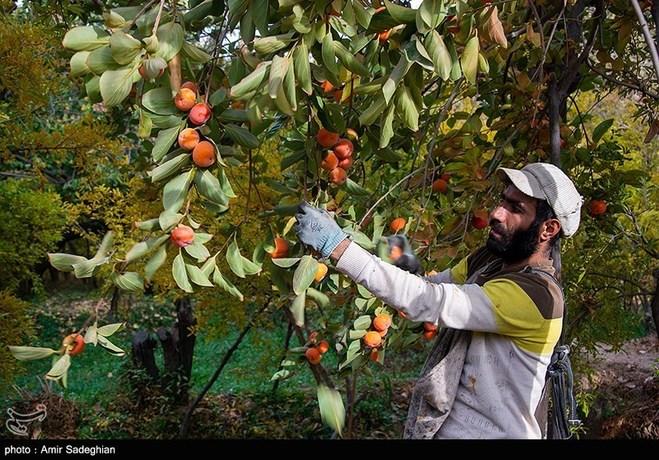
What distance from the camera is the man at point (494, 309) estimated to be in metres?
1.40

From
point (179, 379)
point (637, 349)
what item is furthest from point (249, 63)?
point (637, 349)

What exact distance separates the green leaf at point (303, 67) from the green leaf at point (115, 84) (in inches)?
10.6

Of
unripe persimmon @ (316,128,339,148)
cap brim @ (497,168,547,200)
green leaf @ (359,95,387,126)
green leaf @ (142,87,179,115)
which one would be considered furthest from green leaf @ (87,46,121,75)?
cap brim @ (497,168,547,200)

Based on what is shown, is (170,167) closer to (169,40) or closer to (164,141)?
(164,141)

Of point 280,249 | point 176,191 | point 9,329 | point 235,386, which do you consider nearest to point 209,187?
point 176,191

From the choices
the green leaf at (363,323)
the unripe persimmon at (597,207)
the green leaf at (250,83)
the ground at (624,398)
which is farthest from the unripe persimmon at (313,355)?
the ground at (624,398)

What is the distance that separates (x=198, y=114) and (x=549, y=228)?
841 millimetres

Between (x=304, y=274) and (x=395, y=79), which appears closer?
(x=395, y=79)

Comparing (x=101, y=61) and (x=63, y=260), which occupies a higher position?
(x=101, y=61)

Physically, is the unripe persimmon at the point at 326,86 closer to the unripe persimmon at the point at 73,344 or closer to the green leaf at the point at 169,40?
the green leaf at the point at 169,40

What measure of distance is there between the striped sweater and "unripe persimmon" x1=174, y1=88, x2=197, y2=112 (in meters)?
0.43

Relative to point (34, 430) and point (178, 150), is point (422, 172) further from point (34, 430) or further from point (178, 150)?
point (34, 430)

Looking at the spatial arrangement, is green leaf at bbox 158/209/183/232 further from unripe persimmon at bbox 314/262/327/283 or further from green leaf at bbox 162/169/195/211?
unripe persimmon at bbox 314/262/327/283

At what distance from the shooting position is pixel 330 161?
Answer: 5.13 ft
